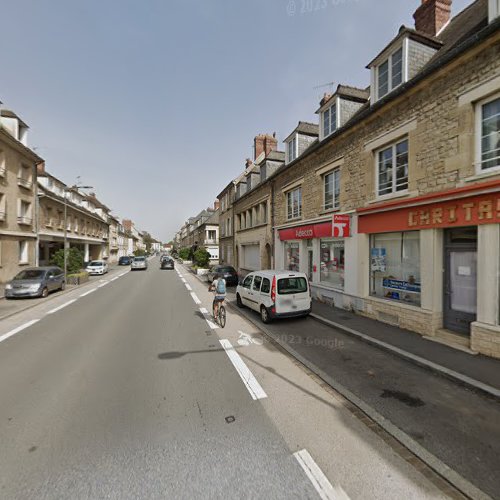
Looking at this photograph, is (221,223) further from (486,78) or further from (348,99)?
(486,78)

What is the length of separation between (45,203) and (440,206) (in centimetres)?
2645

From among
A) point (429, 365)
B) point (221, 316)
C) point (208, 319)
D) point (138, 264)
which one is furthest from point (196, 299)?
point (138, 264)

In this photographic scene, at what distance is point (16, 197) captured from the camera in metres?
17.4

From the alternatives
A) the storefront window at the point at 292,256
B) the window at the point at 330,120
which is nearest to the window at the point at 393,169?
the window at the point at 330,120

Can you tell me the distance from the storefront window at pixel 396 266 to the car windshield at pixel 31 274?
15.1 metres

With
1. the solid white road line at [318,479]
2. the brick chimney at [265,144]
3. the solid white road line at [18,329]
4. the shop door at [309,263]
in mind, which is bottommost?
the solid white road line at [18,329]

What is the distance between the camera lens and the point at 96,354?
5660mm

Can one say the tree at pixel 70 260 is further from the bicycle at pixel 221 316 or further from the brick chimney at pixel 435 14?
the brick chimney at pixel 435 14

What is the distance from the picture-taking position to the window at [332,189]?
1034 cm

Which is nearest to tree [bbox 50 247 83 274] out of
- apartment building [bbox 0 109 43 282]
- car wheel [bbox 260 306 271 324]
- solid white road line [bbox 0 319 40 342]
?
apartment building [bbox 0 109 43 282]

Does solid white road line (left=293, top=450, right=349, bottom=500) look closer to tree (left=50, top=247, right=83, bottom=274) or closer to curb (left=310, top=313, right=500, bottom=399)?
curb (left=310, top=313, right=500, bottom=399)

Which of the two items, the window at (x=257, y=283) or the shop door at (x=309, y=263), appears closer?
the window at (x=257, y=283)

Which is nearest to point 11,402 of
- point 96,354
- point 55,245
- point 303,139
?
point 96,354

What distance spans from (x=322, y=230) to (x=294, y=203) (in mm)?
3216
